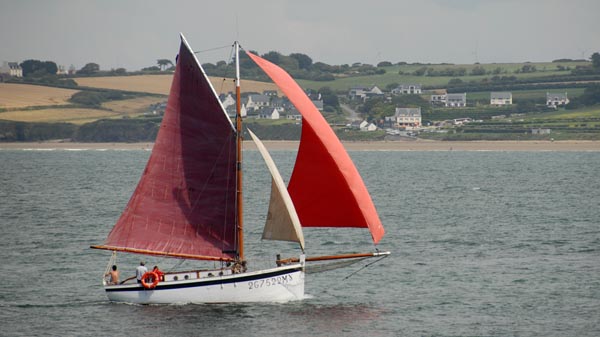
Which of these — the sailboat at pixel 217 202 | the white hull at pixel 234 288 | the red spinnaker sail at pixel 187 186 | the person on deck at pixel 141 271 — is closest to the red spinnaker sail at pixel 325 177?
the sailboat at pixel 217 202

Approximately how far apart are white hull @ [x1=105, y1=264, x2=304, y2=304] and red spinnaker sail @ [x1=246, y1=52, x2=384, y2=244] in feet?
8.13

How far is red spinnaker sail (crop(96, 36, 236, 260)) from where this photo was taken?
46.6m

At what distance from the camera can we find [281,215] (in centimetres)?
4559

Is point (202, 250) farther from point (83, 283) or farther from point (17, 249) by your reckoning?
point (17, 249)

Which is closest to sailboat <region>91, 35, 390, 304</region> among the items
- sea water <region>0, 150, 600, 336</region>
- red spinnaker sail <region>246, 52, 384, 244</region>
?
red spinnaker sail <region>246, 52, 384, 244</region>

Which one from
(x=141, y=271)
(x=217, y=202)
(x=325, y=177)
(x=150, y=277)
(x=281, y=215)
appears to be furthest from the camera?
(x=217, y=202)

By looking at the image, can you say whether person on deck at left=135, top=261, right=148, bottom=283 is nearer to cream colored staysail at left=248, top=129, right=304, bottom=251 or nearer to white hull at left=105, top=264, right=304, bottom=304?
white hull at left=105, top=264, right=304, bottom=304

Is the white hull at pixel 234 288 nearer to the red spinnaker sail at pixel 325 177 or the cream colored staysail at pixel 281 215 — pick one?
the cream colored staysail at pixel 281 215

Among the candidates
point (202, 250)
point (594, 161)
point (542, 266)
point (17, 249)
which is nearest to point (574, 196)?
point (542, 266)

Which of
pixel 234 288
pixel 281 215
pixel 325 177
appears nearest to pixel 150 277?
pixel 234 288

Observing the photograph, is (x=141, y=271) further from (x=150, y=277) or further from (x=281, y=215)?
(x=281, y=215)

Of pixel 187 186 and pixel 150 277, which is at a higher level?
pixel 187 186

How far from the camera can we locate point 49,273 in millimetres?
56625

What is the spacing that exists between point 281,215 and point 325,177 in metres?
2.40
